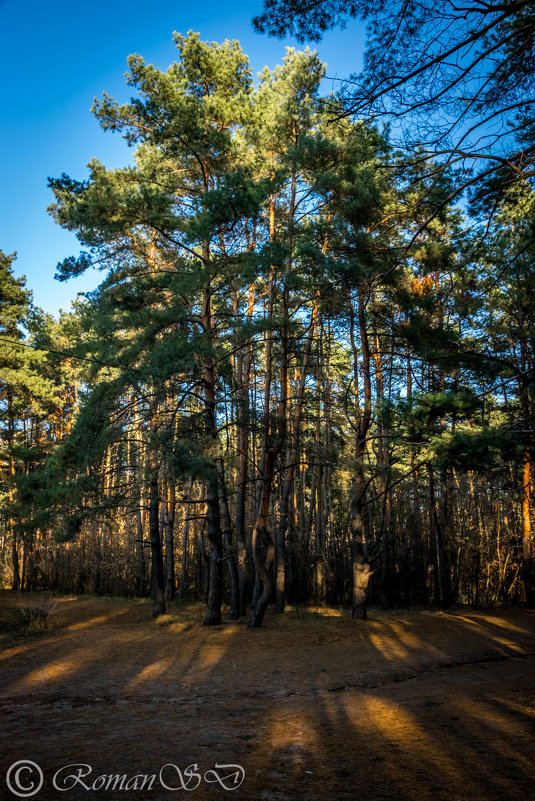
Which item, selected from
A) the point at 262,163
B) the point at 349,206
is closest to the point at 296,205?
the point at 262,163

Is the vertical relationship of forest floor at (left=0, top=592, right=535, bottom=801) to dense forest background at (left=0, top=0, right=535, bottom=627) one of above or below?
below

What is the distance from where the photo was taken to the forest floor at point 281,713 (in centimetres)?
316

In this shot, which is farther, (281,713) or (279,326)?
(279,326)

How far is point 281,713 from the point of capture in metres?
4.82

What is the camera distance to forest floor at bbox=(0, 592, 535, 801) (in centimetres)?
316

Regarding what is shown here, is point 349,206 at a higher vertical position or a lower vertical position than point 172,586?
higher

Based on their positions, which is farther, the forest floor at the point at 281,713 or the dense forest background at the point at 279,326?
the dense forest background at the point at 279,326

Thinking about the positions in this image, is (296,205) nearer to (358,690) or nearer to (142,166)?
(142,166)

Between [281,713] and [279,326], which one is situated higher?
[279,326]

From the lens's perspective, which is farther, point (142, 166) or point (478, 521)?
point (478, 521)

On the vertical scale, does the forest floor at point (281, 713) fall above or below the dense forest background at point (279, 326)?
below

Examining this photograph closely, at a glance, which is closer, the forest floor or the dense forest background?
the forest floor

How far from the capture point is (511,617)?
37.6 ft

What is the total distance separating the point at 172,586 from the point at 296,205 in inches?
477
